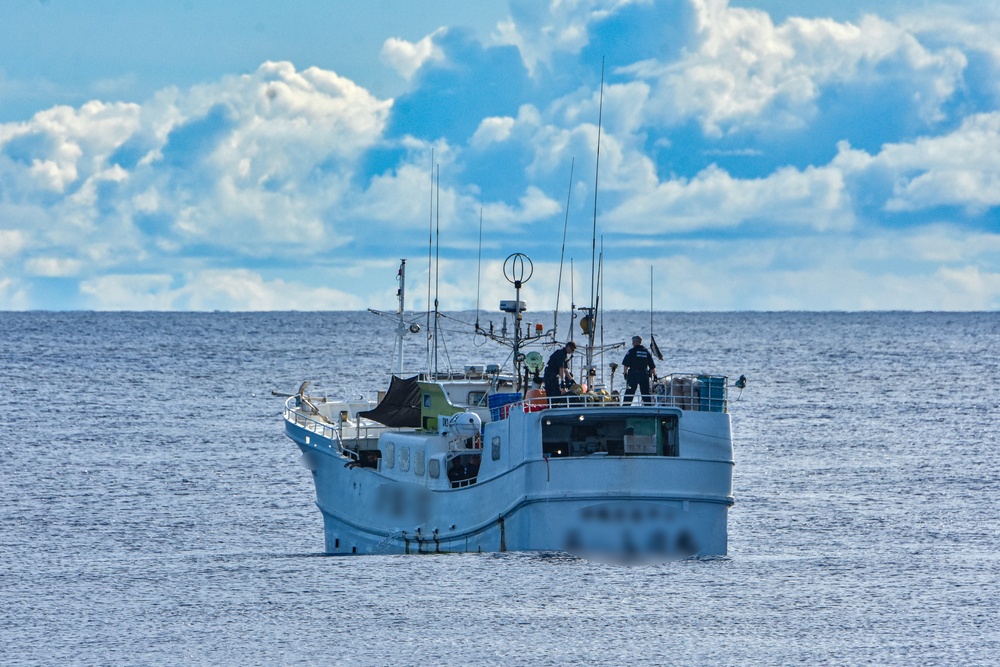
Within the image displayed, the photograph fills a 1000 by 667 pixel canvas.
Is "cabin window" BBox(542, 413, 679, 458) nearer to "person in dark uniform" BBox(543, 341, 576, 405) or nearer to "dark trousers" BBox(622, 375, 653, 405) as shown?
"person in dark uniform" BBox(543, 341, 576, 405)

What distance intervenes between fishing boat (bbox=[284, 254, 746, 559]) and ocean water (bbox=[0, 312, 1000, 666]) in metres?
0.69

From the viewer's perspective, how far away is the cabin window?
32.9 metres

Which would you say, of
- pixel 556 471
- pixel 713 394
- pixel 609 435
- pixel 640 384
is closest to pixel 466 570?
pixel 556 471

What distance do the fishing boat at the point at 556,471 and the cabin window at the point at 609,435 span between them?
0.02 metres

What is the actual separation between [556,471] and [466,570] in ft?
10.1

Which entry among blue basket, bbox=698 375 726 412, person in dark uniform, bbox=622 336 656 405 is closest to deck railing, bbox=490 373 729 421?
blue basket, bbox=698 375 726 412

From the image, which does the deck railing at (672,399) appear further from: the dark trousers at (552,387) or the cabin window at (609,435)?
the cabin window at (609,435)

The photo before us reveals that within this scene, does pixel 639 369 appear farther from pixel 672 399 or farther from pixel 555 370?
pixel 555 370

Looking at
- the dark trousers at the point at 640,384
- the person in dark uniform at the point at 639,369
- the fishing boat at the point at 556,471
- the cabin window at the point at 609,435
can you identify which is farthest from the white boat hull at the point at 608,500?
the person in dark uniform at the point at 639,369

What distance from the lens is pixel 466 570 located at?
106 ft

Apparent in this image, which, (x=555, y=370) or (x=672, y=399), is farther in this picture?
(x=555, y=370)

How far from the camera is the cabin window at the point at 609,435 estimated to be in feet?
108

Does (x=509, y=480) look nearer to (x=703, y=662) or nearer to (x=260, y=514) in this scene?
(x=703, y=662)

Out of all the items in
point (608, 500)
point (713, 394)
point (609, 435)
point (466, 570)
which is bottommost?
point (466, 570)
